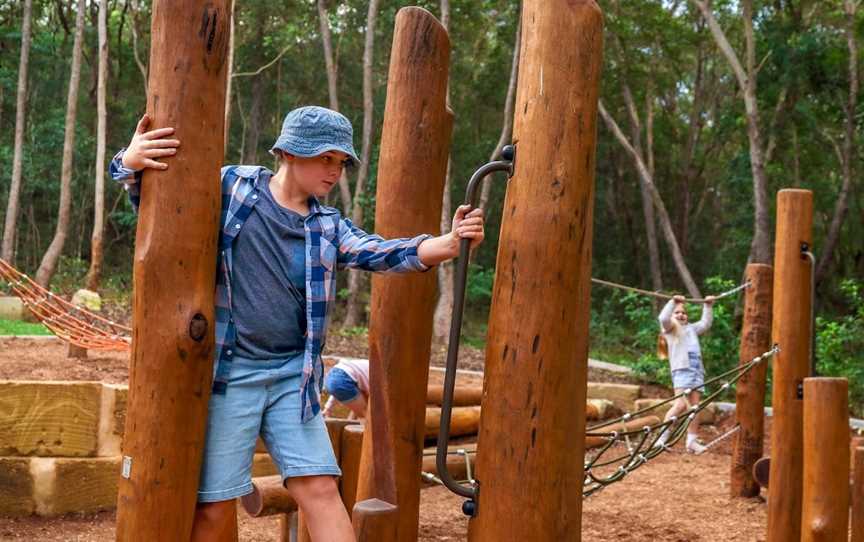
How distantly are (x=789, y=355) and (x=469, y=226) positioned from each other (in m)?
3.92

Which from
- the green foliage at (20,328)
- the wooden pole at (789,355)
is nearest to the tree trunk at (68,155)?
the green foliage at (20,328)

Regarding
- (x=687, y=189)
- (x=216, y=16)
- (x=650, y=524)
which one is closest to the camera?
(x=216, y=16)

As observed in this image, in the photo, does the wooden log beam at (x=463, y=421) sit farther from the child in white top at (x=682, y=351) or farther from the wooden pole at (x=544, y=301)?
the wooden pole at (x=544, y=301)

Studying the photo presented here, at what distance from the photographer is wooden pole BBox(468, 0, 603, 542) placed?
108 inches

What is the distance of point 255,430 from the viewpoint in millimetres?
2771

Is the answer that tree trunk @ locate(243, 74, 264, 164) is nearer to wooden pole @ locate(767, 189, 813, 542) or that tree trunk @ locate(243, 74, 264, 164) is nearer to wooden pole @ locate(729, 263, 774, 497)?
wooden pole @ locate(729, 263, 774, 497)

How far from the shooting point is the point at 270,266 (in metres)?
2.79

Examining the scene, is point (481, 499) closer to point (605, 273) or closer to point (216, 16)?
point (216, 16)

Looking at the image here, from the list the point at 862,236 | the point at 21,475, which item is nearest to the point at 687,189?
the point at 862,236

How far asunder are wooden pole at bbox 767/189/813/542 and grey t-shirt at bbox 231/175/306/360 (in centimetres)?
372

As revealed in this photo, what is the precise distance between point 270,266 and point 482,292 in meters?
17.4

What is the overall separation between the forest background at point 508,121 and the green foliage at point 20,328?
9.00 ft

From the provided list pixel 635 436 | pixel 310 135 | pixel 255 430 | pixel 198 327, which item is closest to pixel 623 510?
pixel 635 436

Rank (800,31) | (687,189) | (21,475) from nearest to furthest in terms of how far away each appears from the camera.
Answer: (21,475)
(800,31)
(687,189)
